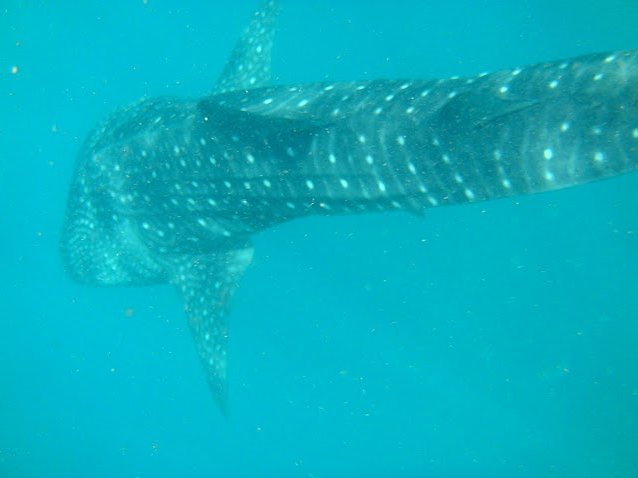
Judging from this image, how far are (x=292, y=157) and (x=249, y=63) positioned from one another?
4219 millimetres

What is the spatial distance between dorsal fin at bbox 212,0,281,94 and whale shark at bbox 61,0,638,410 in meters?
0.02

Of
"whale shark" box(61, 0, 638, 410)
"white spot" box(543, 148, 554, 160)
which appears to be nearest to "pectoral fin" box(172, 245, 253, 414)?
"whale shark" box(61, 0, 638, 410)

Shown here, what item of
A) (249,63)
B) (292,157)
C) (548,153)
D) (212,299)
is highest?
(249,63)

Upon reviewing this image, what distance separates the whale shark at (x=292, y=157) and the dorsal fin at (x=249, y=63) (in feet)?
0.08

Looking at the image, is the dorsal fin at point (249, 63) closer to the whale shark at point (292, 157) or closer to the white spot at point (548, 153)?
the whale shark at point (292, 157)

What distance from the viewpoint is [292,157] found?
5520 mm

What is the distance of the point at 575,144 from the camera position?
3.79 meters

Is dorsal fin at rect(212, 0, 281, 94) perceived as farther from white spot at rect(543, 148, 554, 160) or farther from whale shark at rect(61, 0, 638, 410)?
white spot at rect(543, 148, 554, 160)

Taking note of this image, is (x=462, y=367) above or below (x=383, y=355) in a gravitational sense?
below

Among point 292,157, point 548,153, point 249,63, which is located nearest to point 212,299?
point 292,157

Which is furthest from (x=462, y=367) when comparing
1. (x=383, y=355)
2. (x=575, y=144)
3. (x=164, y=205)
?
(x=575, y=144)

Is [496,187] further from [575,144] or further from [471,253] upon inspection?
[471,253]

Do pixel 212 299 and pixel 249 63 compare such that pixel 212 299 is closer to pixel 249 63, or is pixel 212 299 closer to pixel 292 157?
pixel 292 157

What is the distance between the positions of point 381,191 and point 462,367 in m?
12.0
